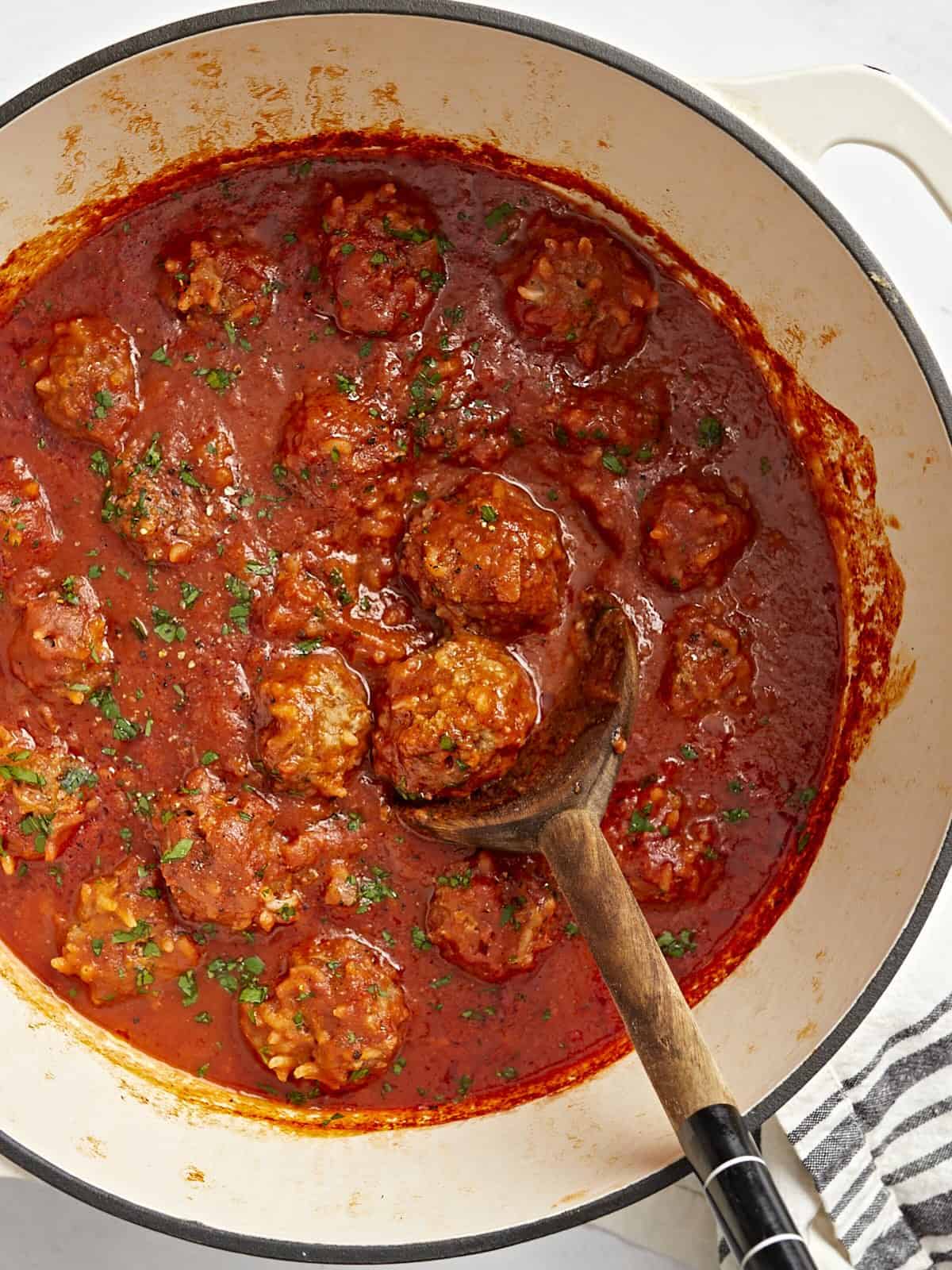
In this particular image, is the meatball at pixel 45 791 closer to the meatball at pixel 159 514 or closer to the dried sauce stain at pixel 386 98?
the meatball at pixel 159 514

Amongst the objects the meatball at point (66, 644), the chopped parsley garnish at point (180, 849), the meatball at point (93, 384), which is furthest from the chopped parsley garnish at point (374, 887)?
the meatball at point (93, 384)

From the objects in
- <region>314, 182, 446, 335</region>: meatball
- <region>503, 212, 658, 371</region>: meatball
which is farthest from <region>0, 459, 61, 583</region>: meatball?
<region>503, 212, 658, 371</region>: meatball

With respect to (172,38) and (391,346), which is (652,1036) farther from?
(172,38)

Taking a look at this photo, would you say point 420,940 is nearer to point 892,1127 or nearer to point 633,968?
point 633,968

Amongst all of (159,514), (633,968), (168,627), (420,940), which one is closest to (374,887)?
(420,940)

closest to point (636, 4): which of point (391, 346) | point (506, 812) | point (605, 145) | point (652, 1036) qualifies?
point (605, 145)

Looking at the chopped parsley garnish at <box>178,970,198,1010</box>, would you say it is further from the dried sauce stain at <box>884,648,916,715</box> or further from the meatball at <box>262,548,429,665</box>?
the dried sauce stain at <box>884,648,916,715</box>
